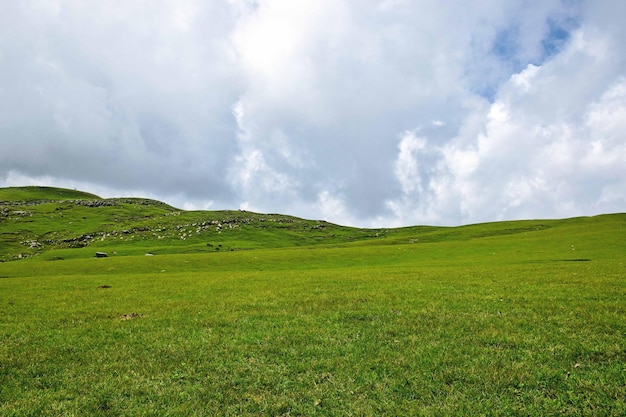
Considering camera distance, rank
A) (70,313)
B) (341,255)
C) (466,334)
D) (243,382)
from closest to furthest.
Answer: (243,382), (466,334), (70,313), (341,255)

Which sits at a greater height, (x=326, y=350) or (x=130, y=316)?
(x=326, y=350)

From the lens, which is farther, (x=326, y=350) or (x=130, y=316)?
(x=130, y=316)

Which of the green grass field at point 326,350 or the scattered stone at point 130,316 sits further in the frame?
the scattered stone at point 130,316

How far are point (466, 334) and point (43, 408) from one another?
16.5m

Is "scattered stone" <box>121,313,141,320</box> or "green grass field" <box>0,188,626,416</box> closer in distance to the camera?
"green grass field" <box>0,188,626,416</box>

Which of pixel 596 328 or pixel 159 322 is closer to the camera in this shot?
pixel 596 328

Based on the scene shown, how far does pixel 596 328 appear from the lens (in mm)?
16953

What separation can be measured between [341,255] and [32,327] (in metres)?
60.3

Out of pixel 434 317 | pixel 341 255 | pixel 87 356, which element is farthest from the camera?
pixel 341 255

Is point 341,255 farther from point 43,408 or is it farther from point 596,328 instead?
point 43,408

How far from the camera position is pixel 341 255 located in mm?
77312

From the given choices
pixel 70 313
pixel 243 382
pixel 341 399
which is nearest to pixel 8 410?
pixel 243 382

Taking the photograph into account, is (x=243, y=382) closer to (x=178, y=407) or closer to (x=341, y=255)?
(x=178, y=407)

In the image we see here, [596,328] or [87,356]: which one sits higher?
[596,328]
